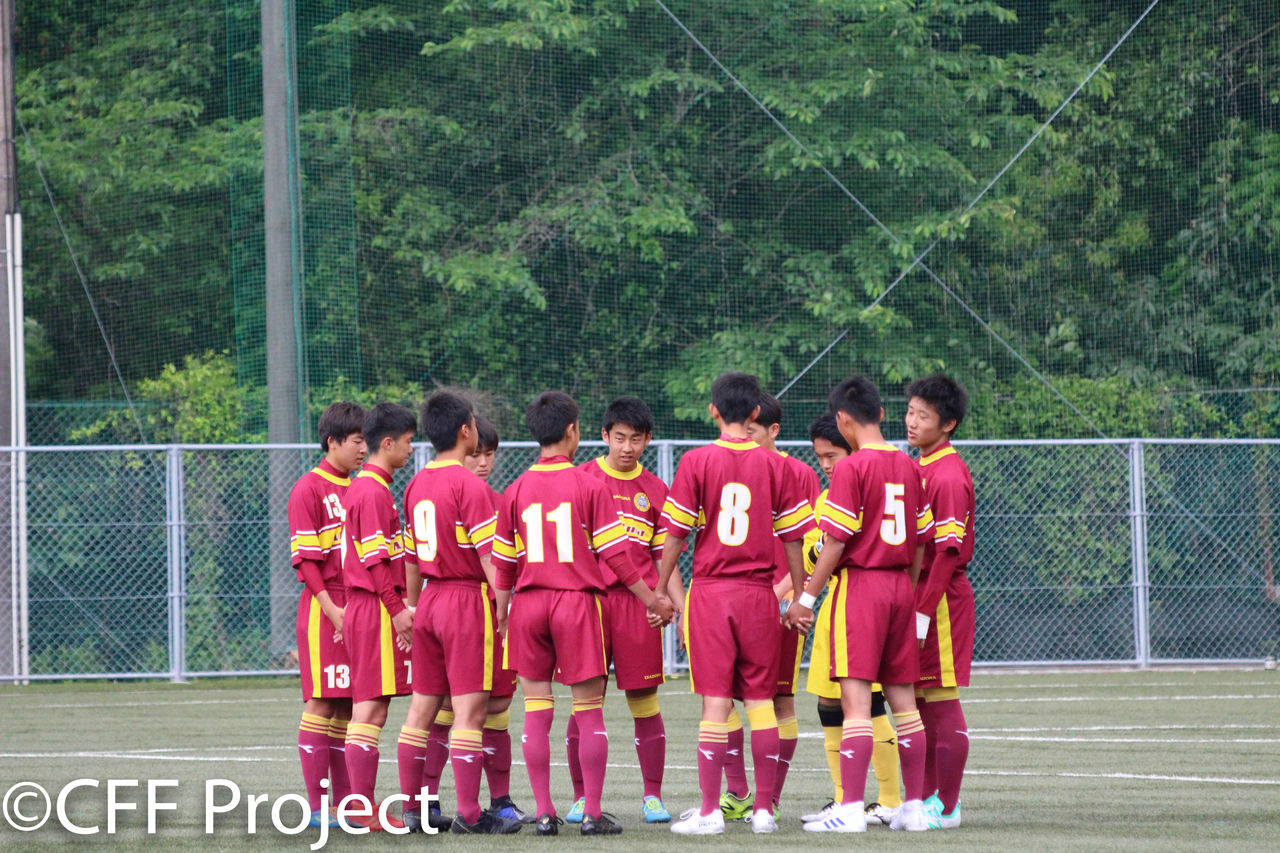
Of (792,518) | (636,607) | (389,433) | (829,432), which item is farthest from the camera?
(829,432)

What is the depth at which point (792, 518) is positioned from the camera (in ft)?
20.5

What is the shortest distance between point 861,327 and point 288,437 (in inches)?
230

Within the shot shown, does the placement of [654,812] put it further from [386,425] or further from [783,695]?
[386,425]

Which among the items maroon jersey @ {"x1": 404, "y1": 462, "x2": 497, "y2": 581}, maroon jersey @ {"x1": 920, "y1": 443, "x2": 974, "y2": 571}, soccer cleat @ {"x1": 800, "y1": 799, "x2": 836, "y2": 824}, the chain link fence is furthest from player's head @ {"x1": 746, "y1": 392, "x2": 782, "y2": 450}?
the chain link fence

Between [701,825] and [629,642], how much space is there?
0.74 meters

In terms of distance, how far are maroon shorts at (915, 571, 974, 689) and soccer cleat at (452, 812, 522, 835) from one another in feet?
5.42

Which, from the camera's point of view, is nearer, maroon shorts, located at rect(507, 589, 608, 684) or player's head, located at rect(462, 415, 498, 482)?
maroon shorts, located at rect(507, 589, 608, 684)

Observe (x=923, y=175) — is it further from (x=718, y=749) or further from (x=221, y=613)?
(x=718, y=749)

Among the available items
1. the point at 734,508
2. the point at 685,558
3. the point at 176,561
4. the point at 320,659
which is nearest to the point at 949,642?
the point at 734,508

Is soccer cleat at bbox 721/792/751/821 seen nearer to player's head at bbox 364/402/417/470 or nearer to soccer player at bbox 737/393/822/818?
soccer player at bbox 737/393/822/818

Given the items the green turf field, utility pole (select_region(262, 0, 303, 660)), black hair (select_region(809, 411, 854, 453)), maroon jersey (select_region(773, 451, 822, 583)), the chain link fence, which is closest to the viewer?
the green turf field

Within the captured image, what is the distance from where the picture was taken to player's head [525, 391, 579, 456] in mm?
6355

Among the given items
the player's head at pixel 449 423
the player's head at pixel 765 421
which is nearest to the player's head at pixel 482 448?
the player's head at pixel 449 423

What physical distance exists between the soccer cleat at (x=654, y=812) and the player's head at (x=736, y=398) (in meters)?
1.50
